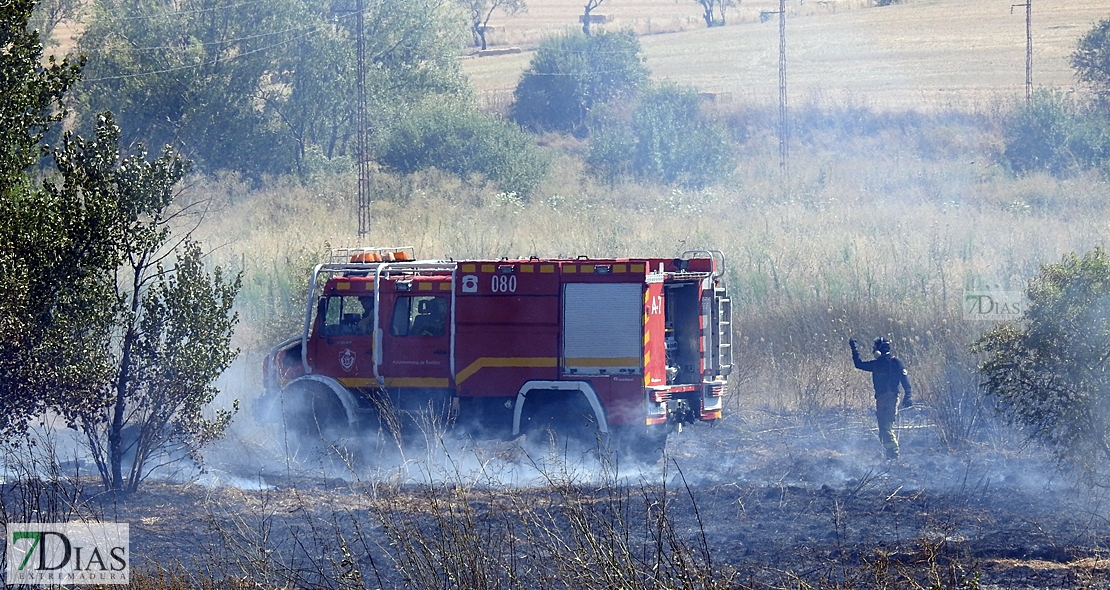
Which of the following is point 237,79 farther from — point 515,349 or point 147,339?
point 147,339

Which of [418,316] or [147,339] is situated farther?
[418,316]

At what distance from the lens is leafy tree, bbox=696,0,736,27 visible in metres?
91.1

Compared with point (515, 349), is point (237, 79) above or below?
above

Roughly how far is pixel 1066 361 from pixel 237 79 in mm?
39237

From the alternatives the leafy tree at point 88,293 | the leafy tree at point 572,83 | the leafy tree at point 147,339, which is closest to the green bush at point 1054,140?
the leafy tree at point 572,83

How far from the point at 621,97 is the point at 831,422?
44759 millimetres

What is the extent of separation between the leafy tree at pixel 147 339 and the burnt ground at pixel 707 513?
24.2 inches

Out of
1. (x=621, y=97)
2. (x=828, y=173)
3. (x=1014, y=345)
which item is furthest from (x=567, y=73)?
(x=1014, y=345)

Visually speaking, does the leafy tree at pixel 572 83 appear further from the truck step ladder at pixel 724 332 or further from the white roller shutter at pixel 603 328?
the white roller shutter at pixel 603 328

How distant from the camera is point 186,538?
852cm

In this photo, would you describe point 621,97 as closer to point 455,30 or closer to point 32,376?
point 455,30

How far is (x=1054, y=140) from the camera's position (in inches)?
1687

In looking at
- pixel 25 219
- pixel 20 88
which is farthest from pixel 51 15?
pixel 25 219

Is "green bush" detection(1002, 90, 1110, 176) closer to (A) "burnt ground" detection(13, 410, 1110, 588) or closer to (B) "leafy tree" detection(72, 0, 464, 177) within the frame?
(B) "leafy tree" detection(72, 0, 464, 177)
